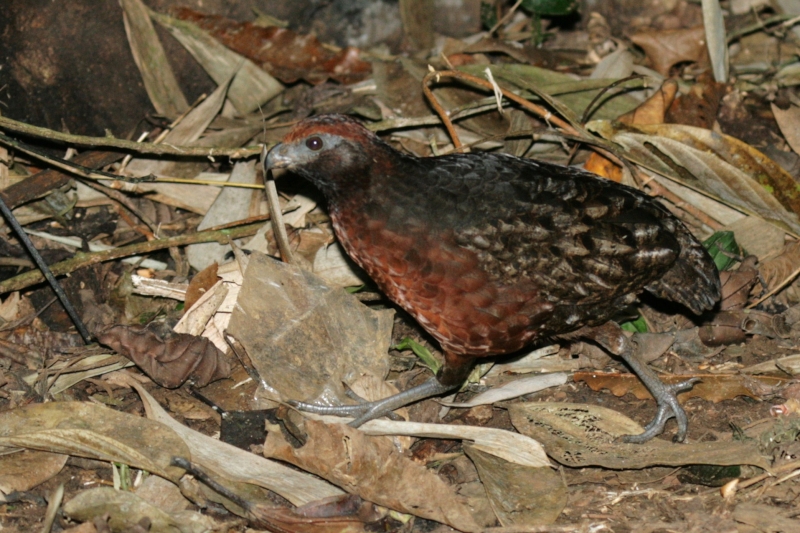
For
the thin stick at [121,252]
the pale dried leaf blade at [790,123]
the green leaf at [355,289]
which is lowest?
the green leaf at [355,289]

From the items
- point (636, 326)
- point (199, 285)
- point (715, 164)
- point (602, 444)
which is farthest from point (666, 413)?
point (199, 285)

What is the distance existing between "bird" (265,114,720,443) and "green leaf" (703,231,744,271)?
883 mm

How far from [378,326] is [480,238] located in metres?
0.88

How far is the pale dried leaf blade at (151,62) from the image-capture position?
535 cm

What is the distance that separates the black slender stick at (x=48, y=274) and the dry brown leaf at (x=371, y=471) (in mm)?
1273

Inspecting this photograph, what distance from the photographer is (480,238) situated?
396 cm

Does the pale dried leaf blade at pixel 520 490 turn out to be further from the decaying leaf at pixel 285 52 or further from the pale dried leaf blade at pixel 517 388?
the decaying leaf at pixel 285 52

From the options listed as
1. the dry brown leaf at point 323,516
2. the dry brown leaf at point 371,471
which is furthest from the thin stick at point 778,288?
the dry brown leaf at point 323,516

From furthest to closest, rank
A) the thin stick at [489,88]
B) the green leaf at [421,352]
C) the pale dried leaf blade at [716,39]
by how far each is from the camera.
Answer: the pale dried leaf blade at [716,39] < the thin stick at [489,88] < the green leaf at [421,352]

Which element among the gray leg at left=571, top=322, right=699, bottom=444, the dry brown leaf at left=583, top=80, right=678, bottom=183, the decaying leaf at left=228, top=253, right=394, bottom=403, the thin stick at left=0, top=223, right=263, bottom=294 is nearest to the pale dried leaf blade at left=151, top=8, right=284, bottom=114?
the thin stick at left=0, top=223, right=263, bottom=294

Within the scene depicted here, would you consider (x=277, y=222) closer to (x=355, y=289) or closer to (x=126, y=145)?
(x=355, y=289)

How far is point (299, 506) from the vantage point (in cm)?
380

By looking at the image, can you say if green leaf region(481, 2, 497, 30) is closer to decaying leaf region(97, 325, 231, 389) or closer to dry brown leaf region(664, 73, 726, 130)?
dry brown leaf region(664, 73, 726, 130)

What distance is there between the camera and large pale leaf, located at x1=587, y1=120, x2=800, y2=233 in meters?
5.08
